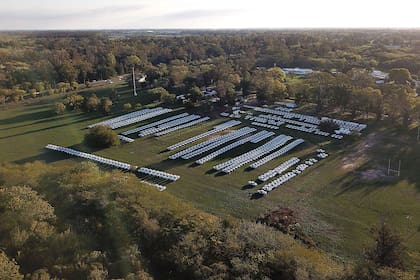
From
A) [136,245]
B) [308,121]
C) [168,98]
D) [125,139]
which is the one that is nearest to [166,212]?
[136,245]

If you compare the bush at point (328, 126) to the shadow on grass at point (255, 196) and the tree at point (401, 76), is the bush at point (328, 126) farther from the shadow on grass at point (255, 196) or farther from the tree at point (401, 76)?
the tree at point (401, 76)

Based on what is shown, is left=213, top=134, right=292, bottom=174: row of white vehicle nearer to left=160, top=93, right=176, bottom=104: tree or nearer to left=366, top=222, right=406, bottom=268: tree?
left=366, top=222, right=406, bottom=268: tree

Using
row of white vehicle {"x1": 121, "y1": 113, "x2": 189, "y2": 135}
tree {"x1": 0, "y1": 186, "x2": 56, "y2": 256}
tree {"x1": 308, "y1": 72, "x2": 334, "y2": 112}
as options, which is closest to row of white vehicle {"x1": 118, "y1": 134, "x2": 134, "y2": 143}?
row of white vehicle {"x1": 121, "y1": 113, "x2": 189, "y2": 135}

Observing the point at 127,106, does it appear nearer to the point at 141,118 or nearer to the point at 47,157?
the point at 141,118

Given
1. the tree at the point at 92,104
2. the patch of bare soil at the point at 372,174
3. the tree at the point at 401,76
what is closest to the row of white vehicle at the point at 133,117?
the tree at the point at 92,104

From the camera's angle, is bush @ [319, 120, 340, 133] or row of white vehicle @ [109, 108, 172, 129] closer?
bush @ [319, 120, 340, 133]

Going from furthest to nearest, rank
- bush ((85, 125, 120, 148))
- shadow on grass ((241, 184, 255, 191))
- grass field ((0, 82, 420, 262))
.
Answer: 1. bush ((85, 125, 120, 148))
2. shadow on grass ((241, 184, 255, 191))
3. grass field ((0, 82, 420, 262))

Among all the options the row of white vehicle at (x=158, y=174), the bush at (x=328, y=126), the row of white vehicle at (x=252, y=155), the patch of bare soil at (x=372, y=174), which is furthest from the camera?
the bush at (x=328, y=126)

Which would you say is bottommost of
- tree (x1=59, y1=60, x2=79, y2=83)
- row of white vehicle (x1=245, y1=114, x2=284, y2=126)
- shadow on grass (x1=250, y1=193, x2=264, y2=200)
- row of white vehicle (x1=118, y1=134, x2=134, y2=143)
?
shadow on grass (x1=250, y1=193, x2=264, y2=200)
